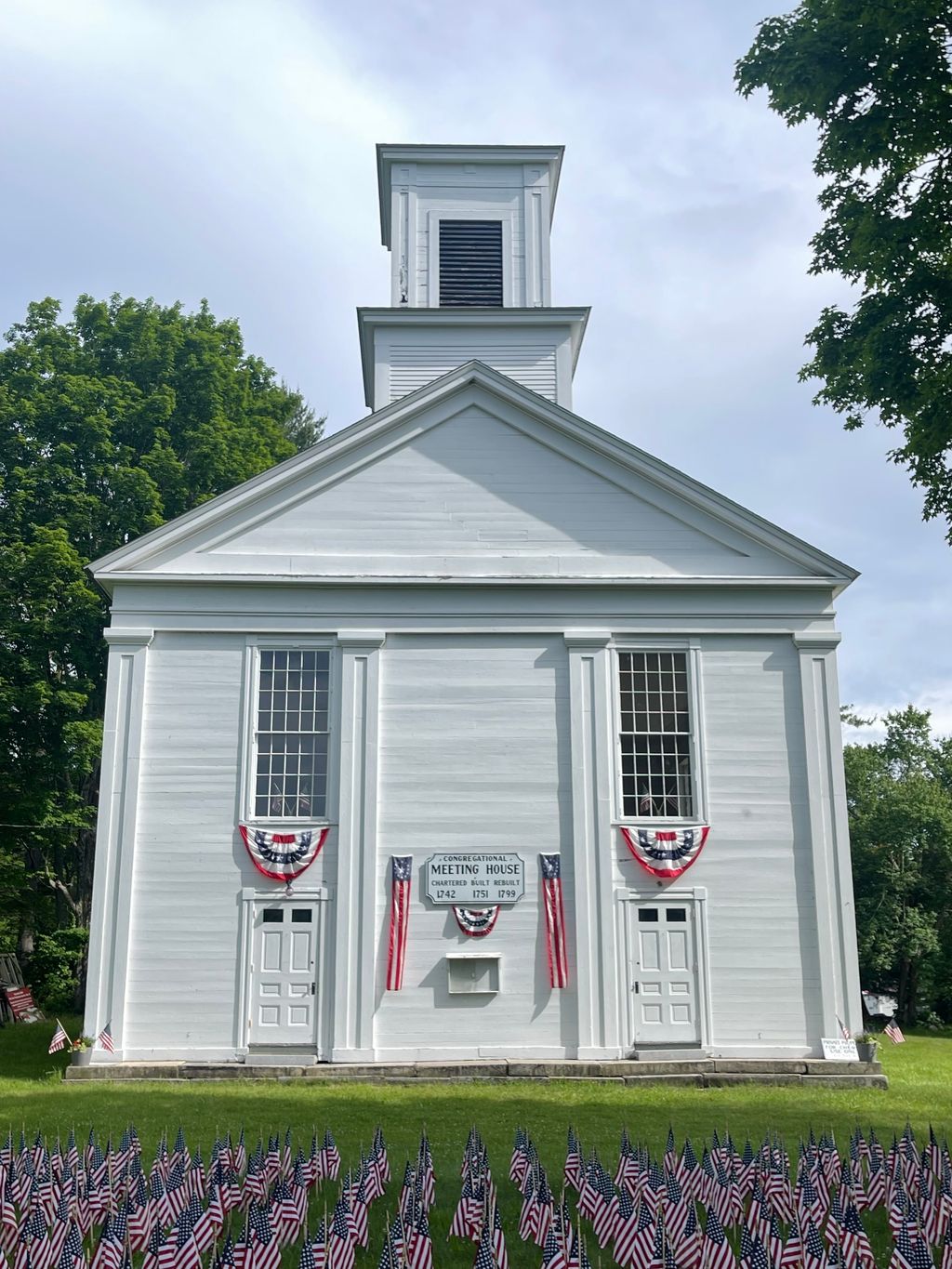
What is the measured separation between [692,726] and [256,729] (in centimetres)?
644

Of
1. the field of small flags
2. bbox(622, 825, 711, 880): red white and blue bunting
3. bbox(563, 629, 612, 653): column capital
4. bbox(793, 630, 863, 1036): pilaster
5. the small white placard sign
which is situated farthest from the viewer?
bbox(563, 629, 612, 653): column capital

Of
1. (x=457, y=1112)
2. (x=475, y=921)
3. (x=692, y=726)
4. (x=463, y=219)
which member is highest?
(x=463, y=219)

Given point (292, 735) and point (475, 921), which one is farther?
point (292, 735)

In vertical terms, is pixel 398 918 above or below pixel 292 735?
below

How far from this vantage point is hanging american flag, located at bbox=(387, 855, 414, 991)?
16.2m

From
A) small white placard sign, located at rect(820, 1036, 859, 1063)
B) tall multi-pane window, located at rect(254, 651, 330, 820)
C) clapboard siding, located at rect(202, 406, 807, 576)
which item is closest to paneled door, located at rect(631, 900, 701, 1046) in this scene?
small white placard sign, located at rect(820, 1036, 859, 1063)

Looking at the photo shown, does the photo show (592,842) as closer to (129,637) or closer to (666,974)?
(666,974)

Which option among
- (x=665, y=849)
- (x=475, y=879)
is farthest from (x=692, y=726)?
(x=475, y=879)

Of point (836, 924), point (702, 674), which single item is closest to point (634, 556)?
point (702, 674)

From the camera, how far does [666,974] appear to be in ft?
54.1

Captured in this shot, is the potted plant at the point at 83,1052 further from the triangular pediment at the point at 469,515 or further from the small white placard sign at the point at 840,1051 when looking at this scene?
the small white placard sign at the point at 840,1051

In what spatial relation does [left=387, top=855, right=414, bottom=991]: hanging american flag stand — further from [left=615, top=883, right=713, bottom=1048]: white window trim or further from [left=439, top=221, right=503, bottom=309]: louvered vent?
[left=439, top=221, right=503, bottom=309]: louvered vent

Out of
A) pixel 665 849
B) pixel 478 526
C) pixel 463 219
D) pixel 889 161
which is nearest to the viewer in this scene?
pixel 889 161

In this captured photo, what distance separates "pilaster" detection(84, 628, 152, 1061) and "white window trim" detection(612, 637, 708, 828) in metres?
6.93
